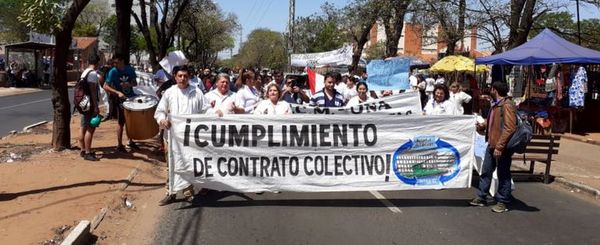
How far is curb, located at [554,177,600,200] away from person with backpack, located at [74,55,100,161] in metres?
7.48

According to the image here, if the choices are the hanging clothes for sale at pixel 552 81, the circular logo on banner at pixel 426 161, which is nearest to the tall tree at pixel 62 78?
the circular logo on banner at pixel 426 161

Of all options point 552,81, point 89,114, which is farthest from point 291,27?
point 89,114

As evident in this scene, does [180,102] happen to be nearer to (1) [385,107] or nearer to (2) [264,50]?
(1) [385,107]

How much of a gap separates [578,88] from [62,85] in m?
12.9

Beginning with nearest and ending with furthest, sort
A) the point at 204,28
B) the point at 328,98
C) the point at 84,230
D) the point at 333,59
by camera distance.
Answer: the point at 84,230
the point at 328,98
the point at 333,59
the point at 204,28

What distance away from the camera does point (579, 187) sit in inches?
370

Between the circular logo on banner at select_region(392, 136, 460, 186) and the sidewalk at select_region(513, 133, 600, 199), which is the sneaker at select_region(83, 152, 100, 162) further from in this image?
the sidewalk at select_region(513, 133, 600, 199)

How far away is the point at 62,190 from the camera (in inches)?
302

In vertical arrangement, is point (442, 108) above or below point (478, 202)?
above

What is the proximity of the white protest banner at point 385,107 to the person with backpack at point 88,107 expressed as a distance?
10.7ft

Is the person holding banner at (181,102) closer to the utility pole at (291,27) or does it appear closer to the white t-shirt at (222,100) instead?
the white t-shirt at (222,100)

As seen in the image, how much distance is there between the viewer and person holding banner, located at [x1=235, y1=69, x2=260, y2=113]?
29.0 ft

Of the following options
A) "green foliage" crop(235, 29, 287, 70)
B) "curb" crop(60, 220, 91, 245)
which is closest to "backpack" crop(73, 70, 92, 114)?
"curb" crop(60, 220, 91, 245)

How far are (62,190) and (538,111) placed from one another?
1304 centimetres
